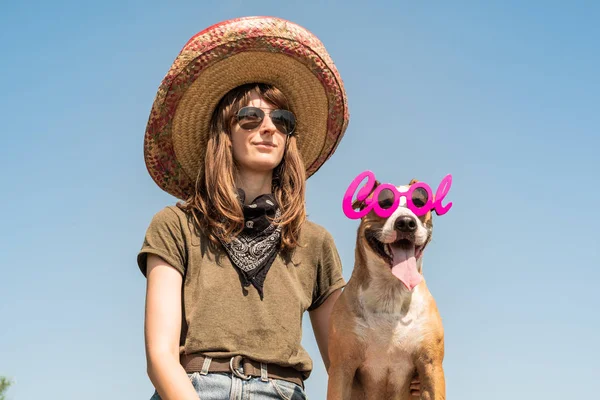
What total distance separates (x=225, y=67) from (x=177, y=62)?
0.31 m

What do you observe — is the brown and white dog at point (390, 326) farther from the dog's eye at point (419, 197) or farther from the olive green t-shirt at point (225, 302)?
the olive green t-shirt at point (225, 302)

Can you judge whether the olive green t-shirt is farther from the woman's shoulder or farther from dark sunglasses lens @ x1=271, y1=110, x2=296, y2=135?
dark sunglasses lens @ x1=271, y1=110, x2=296, y2=135

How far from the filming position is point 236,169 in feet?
15.4

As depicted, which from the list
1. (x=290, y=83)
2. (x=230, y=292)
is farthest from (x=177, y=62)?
(x=230, y=292)

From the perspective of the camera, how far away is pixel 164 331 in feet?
13.1

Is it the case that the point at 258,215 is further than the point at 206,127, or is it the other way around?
the point at 206,127

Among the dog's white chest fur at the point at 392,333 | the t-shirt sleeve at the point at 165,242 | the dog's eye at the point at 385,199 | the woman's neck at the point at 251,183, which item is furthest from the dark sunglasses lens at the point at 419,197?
the t-shirt sleeve at the point at 165,242

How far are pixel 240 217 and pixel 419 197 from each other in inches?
44.0

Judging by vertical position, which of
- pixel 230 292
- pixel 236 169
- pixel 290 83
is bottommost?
pixel 230 292

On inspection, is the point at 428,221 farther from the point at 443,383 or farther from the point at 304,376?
the point at 304,376

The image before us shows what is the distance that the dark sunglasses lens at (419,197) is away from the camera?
413 cm

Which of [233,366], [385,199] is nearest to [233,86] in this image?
[385,199]

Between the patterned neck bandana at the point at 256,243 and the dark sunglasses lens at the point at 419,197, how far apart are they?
90cm

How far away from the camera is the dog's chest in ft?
13.4
